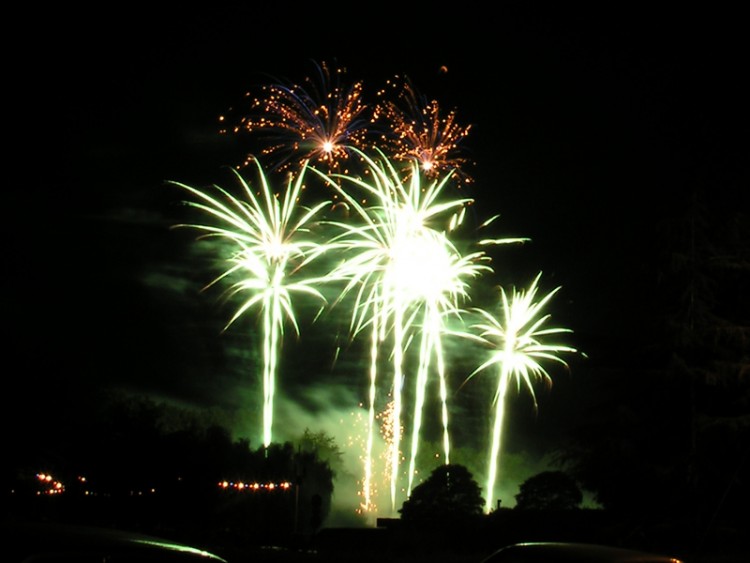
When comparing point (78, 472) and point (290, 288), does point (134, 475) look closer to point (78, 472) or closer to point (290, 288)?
point (78, 472)

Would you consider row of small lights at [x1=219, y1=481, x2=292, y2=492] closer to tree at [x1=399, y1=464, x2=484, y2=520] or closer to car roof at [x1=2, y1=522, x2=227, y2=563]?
tree at [x1=399, y1=464, x2=484, y2=520]

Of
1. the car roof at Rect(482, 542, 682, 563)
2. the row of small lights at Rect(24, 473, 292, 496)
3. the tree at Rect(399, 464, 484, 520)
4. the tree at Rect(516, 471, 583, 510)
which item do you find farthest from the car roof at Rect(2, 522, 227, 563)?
the row of small lights at Rect(24, 473, 292, 496)

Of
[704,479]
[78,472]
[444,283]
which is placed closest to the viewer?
[704,479]

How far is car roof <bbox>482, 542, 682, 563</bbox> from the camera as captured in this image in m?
7.48

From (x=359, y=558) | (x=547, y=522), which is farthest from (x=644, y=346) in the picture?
(x=359, y=558)

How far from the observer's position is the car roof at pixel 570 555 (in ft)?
24.5

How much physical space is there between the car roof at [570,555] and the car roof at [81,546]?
3.70 metres

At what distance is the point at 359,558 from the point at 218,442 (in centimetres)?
3125

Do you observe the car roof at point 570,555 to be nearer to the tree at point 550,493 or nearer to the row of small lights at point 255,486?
the tree at point 550,493

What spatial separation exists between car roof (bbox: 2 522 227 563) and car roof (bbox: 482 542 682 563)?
370cm

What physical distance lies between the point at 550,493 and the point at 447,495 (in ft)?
13.1

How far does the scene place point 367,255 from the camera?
27.4 m

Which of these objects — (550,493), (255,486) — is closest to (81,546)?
(550,493)

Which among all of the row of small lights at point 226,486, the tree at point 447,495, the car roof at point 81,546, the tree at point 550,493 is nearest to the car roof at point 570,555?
the car roof at point 81,546
